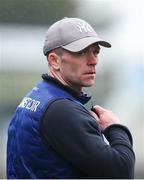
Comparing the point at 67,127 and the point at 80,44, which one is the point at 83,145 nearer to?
the point at 67,127

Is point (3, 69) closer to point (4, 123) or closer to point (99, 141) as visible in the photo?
point (4, 123)

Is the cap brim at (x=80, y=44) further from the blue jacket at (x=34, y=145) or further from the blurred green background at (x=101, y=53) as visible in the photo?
the blurred green background at (x=101, y=53)

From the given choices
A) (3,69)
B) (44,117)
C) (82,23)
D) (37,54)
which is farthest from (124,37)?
(44,117)

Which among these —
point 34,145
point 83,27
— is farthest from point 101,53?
point 34,145

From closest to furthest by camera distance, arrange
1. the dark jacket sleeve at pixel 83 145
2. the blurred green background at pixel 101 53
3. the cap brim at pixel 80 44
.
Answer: the dark jacket sleeve at pixel 83 145, the cap brim at pixel 80 44, the blurred green background at pixel 101 53

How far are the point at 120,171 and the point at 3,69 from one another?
165cm

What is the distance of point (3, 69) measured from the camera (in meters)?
3.27

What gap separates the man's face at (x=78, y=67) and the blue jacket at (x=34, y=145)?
0.07 metres

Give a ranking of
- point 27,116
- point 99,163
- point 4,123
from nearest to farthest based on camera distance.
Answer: point 99,163 < point 27,116 < point 4,123

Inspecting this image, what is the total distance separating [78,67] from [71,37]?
11 centimetres

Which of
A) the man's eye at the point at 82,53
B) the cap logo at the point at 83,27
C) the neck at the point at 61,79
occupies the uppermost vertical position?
the cap logo at the point at 83,27

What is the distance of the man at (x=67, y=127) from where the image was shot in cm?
176

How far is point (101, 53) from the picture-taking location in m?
3.31

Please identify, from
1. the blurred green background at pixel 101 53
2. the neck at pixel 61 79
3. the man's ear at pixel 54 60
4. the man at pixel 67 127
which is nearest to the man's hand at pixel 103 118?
the man at pixel 67 127
